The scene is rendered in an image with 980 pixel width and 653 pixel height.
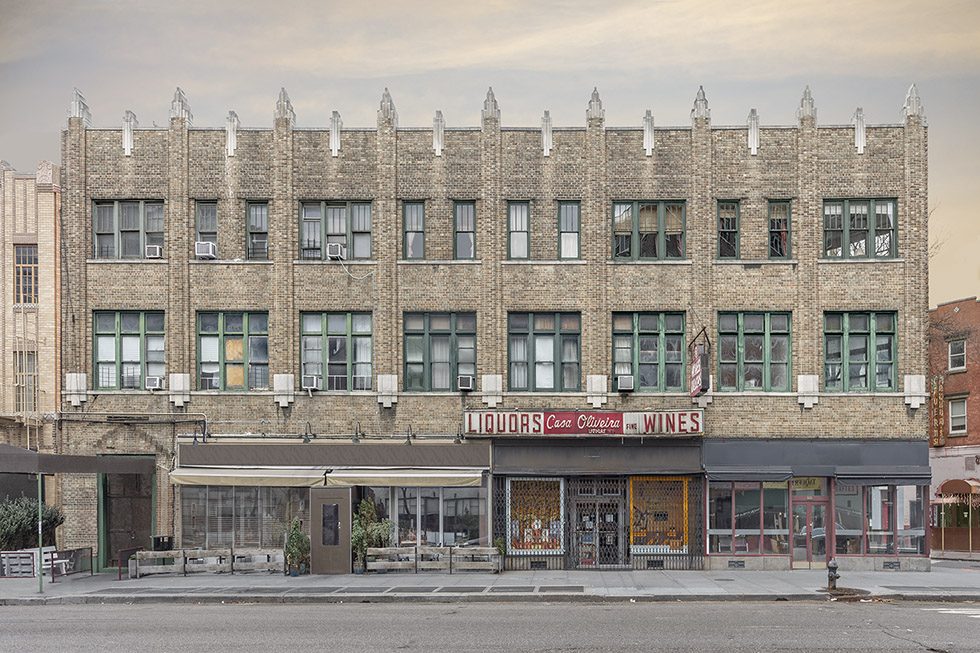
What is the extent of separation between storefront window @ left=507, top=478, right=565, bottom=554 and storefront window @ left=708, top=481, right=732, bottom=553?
435cm

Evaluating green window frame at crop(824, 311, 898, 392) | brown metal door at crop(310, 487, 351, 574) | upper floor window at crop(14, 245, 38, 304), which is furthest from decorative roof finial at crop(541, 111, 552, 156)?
upper floor window at crop(14, 245, 38, 304)

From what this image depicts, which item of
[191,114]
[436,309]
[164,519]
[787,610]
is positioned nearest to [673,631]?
[787,610]

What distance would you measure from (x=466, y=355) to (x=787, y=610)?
44.4 feet

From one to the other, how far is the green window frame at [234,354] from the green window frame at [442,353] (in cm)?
445

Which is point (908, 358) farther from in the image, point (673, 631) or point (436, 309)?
point (673, 631)

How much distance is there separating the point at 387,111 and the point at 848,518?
18.3 m

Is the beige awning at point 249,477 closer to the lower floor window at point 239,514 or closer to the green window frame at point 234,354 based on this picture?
the lower floor window at point 239,514

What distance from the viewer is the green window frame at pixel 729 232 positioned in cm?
3425

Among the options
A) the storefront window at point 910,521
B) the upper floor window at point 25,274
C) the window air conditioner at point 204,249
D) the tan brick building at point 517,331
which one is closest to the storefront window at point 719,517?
the tan brick building at point 517,331

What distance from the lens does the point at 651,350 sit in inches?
1347

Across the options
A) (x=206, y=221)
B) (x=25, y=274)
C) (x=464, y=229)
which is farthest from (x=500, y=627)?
(x=25, y=274)

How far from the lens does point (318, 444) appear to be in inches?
1336

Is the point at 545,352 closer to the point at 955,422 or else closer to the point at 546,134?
the point at 546,134

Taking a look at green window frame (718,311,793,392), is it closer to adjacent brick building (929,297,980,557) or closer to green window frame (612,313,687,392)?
green window frame (612,313,687,392)
